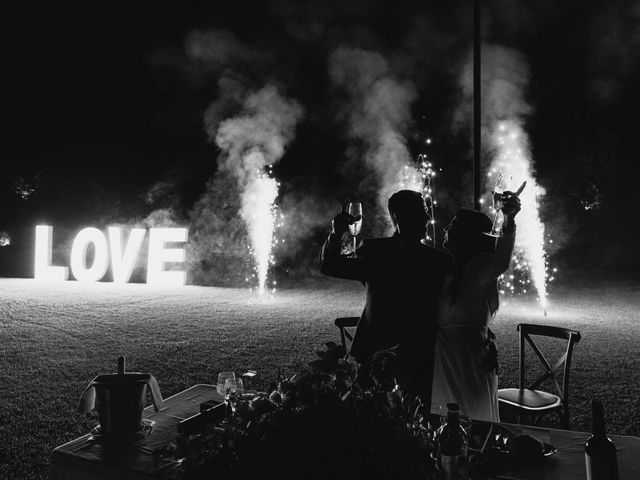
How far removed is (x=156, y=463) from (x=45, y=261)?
22.7 metres

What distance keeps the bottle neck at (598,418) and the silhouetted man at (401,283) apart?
1424 mm

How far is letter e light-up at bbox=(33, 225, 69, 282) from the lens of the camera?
21.3m

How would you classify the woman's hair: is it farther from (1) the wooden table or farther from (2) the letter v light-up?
(2) the letter v light-up

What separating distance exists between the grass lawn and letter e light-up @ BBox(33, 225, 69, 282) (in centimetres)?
346

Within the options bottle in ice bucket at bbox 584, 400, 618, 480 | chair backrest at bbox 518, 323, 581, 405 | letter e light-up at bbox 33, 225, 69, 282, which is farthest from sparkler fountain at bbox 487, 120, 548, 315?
letter e light-up at bbox 33, 225, 69, 282

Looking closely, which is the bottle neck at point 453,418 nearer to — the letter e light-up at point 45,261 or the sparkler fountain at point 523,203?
the sparkler fountain at point 523,203

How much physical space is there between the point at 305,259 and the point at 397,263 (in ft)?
67.5

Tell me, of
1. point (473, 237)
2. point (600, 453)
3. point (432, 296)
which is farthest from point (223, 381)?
point (473, 237)

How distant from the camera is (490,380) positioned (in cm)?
370

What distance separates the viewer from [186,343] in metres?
9.71

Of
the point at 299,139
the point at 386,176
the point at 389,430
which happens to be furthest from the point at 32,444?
the point at 299,139

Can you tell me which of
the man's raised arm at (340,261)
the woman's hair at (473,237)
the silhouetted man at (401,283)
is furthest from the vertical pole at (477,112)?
the man's raised arm at (340,261)

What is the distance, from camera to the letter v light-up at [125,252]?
20.1 metres

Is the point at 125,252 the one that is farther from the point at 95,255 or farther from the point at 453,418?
the point at 453,418
